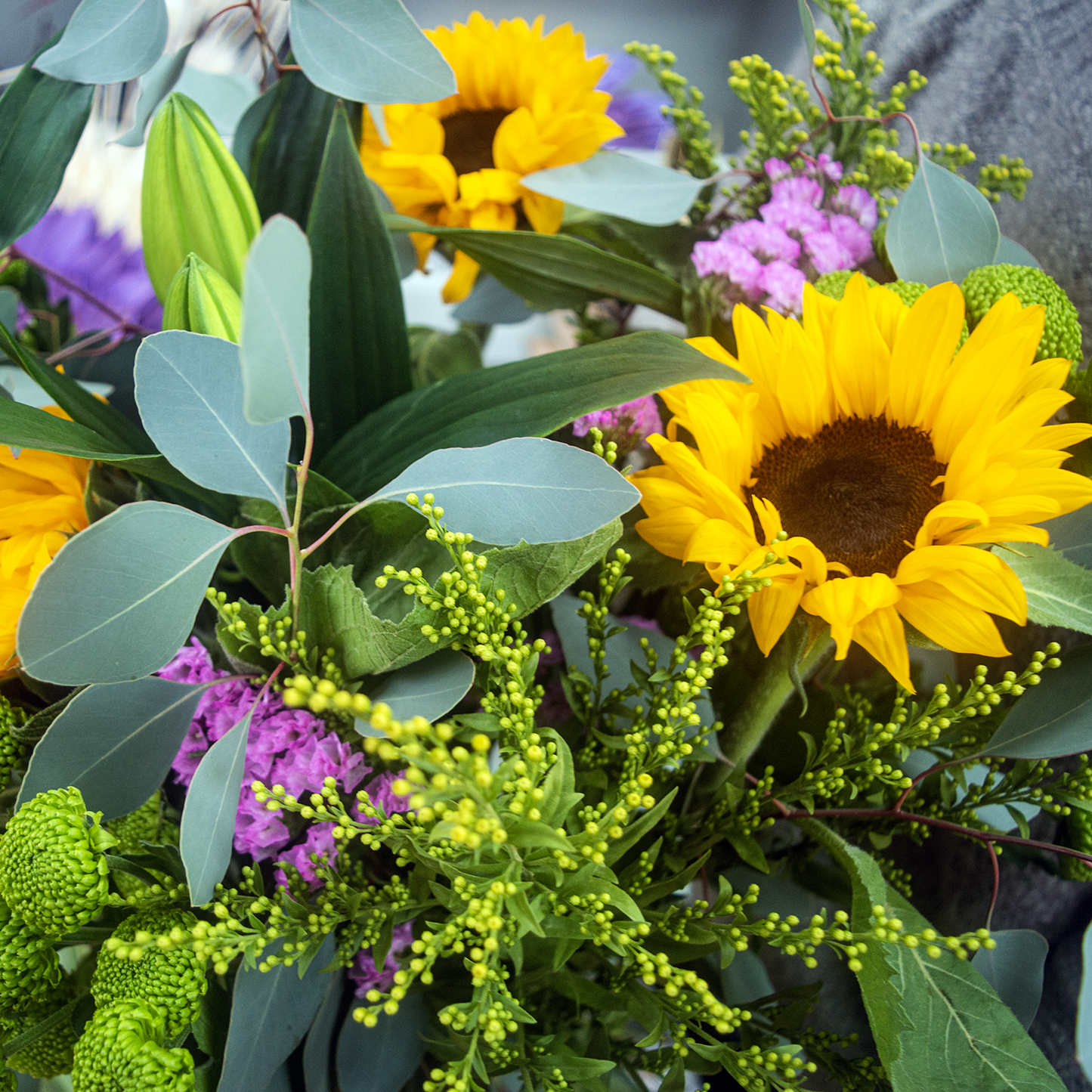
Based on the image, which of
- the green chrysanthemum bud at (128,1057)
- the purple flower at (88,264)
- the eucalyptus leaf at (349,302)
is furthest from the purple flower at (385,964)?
the purple flower at (88,264)

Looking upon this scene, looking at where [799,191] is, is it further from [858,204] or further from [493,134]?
[493,134]

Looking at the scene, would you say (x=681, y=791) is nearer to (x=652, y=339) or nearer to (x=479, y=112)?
(x=652, y=339)

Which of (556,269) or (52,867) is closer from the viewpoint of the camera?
(52,867)

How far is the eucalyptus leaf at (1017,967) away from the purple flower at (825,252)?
11.6 inches

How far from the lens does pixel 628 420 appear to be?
383 mm

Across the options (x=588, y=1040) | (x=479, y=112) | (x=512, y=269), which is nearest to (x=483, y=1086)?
(x=588, y=1040)

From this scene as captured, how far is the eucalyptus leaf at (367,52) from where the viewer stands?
34cm

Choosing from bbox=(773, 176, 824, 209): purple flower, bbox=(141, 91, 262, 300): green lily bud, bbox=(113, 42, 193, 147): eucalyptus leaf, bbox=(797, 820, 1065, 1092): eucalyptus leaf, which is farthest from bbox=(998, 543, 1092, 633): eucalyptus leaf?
bbox=(113, 42, 193, 147): eucalyptus leaf

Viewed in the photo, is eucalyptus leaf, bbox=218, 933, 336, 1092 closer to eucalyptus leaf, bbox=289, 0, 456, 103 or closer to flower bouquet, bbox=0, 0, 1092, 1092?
flower bouquet, bbox=0, 0, 1092, 1092

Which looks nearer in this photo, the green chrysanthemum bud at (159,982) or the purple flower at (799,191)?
the green chrysanthemum bud at (159,982)

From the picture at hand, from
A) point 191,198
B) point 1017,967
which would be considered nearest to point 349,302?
point 191,198

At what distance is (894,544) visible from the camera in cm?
32

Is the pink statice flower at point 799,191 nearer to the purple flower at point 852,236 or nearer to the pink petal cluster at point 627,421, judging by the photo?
the purple flower at point 852,236

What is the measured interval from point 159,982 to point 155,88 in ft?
1.25
